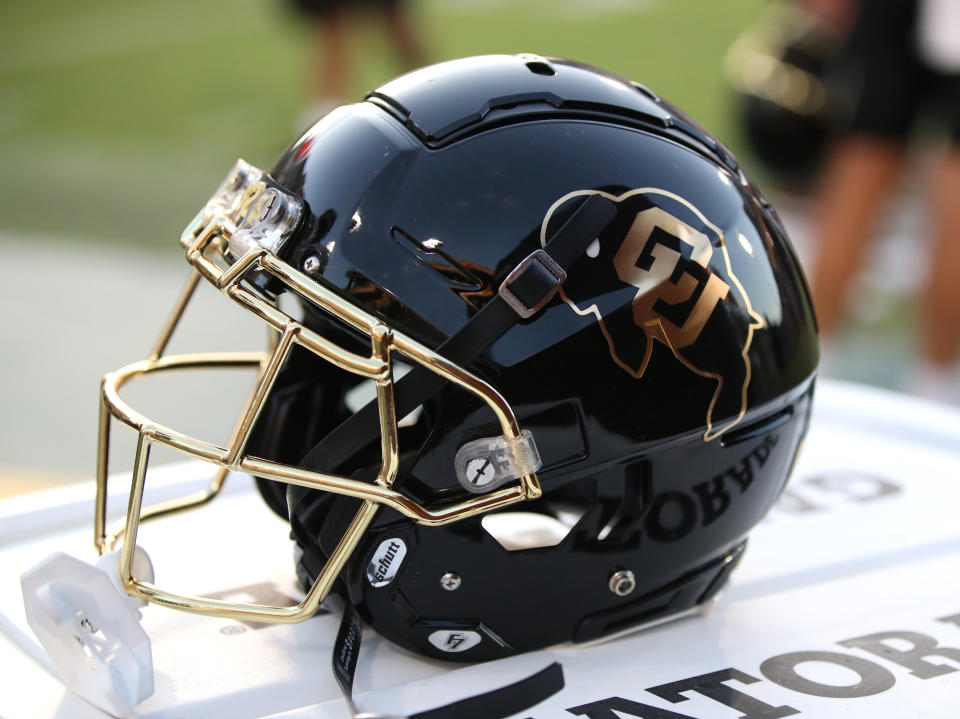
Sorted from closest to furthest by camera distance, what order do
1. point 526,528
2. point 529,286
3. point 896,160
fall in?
point 529,286 → point 526,528 → point 896,160

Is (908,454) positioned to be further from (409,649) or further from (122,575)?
(122,575)

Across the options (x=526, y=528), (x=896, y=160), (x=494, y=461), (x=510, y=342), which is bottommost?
(x=526, y=528)

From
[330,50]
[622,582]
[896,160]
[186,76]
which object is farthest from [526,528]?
[186,76]

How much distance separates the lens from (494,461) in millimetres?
1140

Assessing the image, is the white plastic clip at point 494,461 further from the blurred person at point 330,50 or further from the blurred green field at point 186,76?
the blurred person at point 330,50

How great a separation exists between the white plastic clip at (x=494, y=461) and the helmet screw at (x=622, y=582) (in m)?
0.19

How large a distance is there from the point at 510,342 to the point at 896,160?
7.69 feet

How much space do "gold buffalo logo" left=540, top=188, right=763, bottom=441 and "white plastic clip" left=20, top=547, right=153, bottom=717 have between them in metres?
0.56

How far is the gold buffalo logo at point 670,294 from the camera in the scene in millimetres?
1157

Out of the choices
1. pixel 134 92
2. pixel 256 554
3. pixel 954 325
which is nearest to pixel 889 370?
pixel 954 325

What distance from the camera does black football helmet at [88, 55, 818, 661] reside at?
1.13 metres

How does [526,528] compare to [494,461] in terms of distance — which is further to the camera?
[526,528]

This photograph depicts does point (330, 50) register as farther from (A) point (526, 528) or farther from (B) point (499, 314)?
(B) point (499, 314)

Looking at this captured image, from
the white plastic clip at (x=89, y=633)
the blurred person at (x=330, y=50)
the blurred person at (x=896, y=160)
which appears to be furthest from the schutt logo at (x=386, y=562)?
the blurred person at (x=330, y=50)
